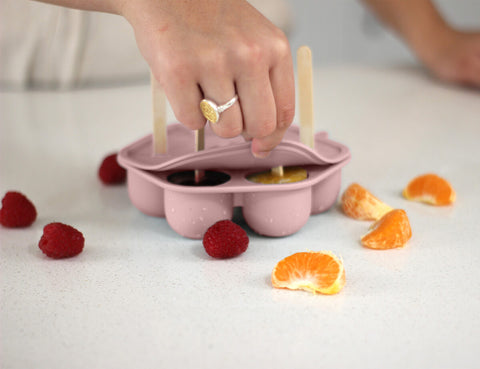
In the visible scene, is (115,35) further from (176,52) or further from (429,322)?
(429,322)

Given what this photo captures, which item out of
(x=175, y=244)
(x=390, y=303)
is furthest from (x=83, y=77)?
(x=390, y=303)

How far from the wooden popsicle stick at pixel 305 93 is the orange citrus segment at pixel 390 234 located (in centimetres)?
15

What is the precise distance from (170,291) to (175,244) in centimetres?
12

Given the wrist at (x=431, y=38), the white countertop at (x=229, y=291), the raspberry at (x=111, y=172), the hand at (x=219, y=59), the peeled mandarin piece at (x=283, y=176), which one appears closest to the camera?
the white countertop at (x=229, y=291)

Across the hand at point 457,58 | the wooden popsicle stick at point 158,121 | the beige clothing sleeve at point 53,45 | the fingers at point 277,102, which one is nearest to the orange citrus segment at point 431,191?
the fingers at point 277,102

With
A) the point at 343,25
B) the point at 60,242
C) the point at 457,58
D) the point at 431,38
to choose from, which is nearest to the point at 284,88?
the point at 60,242

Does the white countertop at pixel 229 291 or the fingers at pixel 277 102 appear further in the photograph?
the fingers at pixel 277 102

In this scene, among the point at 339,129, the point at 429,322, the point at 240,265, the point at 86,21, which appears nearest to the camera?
the point at 429,322

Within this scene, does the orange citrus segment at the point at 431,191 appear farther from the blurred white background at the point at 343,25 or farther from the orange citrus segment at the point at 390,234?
the blurred white background at the point at 343,25

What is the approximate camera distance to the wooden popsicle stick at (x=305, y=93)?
0.76 meters

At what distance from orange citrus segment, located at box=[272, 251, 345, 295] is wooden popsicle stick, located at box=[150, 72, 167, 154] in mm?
277

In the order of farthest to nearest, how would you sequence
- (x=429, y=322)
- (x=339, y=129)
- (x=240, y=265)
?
(x=339, y=129), (x=240, y=265), (x=429, y=322)

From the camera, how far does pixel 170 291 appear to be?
0.62 m

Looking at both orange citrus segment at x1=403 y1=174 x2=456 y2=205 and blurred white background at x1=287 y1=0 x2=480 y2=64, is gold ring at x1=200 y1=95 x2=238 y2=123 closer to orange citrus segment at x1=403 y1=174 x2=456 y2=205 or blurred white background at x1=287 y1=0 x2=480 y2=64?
orange citrus segment at x1=403 y1=174 x2=456 y2=205
